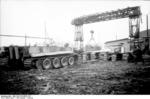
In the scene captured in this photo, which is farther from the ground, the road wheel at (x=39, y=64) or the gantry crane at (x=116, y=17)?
the gantry crane at (x=116, y=17)

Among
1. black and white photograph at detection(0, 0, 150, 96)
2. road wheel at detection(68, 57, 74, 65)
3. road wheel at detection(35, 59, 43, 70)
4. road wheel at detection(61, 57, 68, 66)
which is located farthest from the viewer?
road wheel at detection(68, 57, 74, 65)

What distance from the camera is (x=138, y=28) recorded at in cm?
579

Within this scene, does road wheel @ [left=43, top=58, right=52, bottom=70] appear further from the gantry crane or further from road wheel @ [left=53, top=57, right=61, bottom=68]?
the gantry crane

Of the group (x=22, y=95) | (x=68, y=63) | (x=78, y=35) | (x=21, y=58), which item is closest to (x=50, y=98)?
(x=22, y=95)

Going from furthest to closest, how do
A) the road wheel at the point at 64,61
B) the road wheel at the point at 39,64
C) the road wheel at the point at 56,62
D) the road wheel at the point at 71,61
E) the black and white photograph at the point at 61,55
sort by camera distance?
the road wheel at the point at 71,61 < the road wheel at the point at 64,61 < the road wheel at the point at 56,62 < the road wheel at the point at 39,64 < the black and white photograph at the point at 61,55

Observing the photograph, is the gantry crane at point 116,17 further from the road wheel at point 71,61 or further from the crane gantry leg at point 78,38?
the road wheel at point 71,61

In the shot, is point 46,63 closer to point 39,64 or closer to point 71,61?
point 39,64

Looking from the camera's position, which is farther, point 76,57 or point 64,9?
point 76,57

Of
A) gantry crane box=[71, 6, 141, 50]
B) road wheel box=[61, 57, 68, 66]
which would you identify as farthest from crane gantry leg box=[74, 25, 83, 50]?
road wheel box=[61, 57, 68, 66]

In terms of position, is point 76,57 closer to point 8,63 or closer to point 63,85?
point 8,63

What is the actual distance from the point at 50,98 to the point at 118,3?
335cm

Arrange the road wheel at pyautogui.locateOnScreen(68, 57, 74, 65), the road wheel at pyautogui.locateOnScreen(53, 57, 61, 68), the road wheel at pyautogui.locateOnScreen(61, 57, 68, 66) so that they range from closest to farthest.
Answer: the road wheel at pyautogui.locateOnScreen(53, 57, 61, 68) → the road wheel at pyautogui.locateOnScreen(61, 57, 68, 66) → the road wheel at pyautogui.locateOnScreen(68, 57, 74, 65)

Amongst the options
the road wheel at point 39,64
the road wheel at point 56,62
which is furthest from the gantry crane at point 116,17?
the road wheel at point 39,64

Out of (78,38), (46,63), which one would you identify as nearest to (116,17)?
(78,38)
